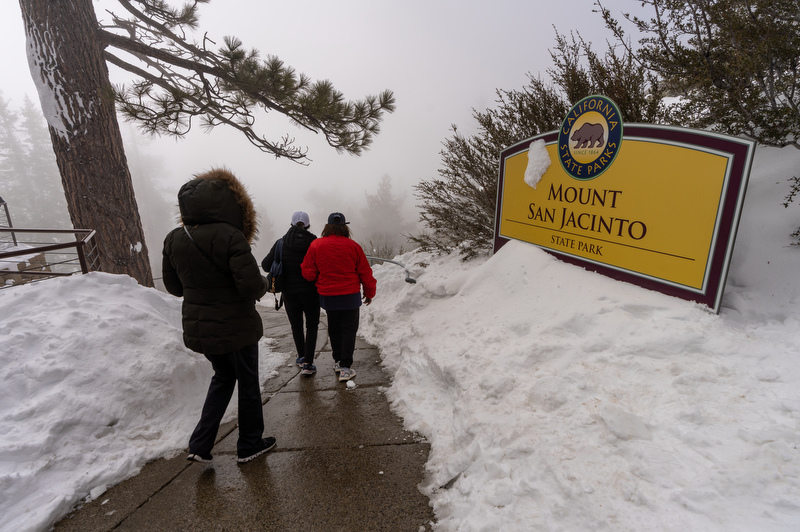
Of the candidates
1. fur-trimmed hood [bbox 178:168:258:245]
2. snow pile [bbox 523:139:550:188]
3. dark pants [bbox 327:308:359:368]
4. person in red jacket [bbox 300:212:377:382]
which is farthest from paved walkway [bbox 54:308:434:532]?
snow pile [bbox 523:139:550:188]

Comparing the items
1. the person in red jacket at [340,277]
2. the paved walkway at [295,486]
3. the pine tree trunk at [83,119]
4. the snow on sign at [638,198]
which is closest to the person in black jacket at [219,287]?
the paved walkway at [295,486]

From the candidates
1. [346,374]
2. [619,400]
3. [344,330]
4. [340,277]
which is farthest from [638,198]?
[346,374]

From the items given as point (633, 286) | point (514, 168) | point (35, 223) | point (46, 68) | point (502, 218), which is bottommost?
point (35, 223)

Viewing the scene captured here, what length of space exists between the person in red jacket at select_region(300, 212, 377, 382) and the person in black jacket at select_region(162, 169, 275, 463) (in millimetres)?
1132

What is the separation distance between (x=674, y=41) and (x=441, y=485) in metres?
4.43

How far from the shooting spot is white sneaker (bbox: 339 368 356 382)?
3.87 meters

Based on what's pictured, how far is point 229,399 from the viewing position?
8.32 ft

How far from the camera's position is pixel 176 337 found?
11.3 ft

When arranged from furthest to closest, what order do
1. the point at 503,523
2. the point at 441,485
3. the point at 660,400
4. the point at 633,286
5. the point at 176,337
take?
the point at 176,337
the point at 633,286
the point at 441,485
the point at 660,400
the point at 503,523

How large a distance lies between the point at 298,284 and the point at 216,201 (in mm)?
1667

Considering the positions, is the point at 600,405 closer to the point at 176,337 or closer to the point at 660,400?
the point at 660,400

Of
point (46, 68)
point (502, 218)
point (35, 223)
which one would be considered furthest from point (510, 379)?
point (35, 223)

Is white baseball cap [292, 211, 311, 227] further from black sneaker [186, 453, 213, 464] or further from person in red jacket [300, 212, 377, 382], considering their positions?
black sneaker [186, 453, 213, 464]

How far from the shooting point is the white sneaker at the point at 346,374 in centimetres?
387
